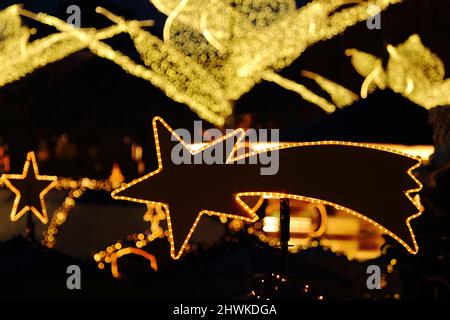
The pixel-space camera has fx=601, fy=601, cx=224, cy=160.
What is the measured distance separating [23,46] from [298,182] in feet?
30.1

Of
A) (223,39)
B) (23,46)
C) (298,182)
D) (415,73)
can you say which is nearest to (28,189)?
(298,182)

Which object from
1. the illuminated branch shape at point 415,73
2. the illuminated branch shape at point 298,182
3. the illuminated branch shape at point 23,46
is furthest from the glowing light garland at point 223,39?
the illuminated branch shape at point 298,182

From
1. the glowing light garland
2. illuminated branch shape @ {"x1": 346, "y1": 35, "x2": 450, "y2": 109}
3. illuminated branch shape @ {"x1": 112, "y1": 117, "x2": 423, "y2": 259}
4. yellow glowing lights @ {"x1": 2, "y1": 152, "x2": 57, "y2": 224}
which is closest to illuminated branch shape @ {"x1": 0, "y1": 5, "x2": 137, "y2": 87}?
the glowing light garland

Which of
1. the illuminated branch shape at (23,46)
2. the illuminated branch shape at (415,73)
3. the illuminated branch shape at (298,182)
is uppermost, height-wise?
the illuminated branch shape at (23,46)

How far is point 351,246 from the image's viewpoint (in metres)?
6.46

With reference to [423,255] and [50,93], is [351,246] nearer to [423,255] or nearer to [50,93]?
[423,255]

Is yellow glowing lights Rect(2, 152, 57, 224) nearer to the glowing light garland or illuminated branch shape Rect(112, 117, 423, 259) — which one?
illuminated branch shape Rect(112, 117, 423, 259)

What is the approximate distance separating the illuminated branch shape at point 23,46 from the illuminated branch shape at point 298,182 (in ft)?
22.6

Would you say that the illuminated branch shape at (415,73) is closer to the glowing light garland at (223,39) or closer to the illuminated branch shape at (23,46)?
the glowing light garland at (223,39)

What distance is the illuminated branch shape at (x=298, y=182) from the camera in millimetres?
3068

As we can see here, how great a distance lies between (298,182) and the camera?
3100mm

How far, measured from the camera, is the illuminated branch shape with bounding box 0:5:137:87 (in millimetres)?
10422

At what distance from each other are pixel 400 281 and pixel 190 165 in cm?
237
